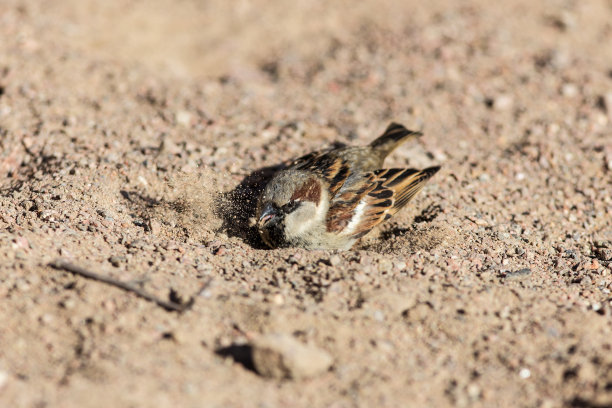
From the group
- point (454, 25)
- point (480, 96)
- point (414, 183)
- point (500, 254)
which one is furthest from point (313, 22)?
point (500, 254)

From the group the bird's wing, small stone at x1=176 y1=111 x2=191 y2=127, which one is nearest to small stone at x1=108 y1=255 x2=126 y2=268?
the bird's wing

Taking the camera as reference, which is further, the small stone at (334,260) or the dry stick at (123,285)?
the small stone at (334,260)

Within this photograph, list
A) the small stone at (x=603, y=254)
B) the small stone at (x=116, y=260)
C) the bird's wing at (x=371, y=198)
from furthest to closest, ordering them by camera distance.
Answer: the bird's wing at (x=371, y=198) < the small stone at (x=603, y=254) < the small stone at (x=116, y=260)

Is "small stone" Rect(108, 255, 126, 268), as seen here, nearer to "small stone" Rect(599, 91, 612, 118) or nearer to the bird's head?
the bird's head

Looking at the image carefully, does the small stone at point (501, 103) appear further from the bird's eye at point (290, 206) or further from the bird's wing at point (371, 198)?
the bird's eye at point (290, 206)

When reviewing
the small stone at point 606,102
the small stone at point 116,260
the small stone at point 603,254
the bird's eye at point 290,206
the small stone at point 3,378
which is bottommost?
the small stone at point 603,254

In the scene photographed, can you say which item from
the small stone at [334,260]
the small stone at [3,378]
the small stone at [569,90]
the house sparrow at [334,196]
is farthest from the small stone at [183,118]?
the small stone at [569,90]

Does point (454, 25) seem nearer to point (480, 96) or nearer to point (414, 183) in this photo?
point (480, 96)
